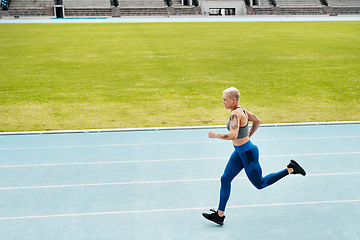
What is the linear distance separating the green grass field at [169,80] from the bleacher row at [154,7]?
36.2 metres

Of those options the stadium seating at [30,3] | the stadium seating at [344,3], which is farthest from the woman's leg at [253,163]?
the stadium seating at [344,3]

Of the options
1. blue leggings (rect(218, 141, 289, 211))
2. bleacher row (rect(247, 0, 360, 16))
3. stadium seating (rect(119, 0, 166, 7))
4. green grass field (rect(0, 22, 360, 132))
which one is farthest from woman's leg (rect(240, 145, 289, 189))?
bleacher row (rect(247, 0, 360, 16))

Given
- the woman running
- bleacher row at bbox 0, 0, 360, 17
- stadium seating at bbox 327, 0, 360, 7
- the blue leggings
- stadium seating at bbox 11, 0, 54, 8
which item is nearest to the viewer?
the woman running

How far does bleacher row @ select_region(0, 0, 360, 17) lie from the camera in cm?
6294

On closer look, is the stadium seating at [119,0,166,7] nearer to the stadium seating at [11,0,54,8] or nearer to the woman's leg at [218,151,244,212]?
the stadium seating at [11,0,54,8]

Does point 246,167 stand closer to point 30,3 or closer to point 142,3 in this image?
point 142,3

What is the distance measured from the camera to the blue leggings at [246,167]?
555cm

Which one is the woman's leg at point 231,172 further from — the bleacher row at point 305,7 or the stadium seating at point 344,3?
the stadium seating at point 344,3

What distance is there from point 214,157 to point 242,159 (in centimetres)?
305

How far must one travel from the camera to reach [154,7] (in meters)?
65.4

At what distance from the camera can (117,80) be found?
1716 centimetres

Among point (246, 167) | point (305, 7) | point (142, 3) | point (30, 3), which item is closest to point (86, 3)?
A: point (30, 3)

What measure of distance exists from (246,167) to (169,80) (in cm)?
1169

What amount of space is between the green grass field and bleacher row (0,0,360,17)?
36.2 meters
